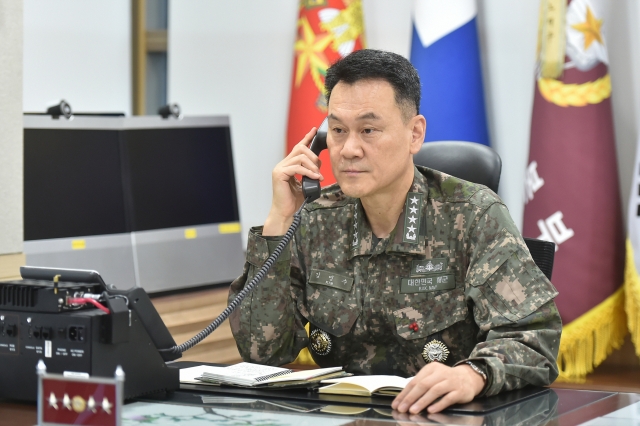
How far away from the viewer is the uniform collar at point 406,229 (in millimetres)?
1877

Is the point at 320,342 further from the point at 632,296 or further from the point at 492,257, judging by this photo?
the point at 632,296

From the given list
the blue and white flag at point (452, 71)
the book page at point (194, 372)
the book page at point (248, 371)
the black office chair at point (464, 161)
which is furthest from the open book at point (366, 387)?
the blue and white flag at point (452, 71)

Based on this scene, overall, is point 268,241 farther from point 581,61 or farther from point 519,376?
point 581,61

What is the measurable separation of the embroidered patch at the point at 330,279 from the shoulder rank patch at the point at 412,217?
0.16 metres

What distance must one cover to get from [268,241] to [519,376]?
2.02ft

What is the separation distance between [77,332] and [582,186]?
91.6 inches

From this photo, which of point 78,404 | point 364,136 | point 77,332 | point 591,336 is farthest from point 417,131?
point 591,336

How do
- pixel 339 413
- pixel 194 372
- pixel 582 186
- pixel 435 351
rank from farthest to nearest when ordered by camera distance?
pixel 582 186 → pixel 435 351 → pixel 194 372 → pixel 339 413

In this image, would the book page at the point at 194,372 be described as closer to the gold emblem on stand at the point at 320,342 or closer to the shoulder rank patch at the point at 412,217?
the gold emblem on stand at the point at 320,342

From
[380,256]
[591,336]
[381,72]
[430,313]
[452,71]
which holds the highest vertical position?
[452,71]

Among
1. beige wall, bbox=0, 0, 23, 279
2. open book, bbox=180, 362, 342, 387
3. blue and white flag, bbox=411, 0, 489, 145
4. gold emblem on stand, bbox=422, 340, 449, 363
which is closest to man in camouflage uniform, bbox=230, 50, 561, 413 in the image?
gold emblem on stand, bbox=422, 340, 449, 363

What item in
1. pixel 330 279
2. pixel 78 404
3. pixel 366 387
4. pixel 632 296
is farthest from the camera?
pixel 632 296

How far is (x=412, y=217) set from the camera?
1905 mm

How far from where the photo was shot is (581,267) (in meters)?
Answer: 3.21
